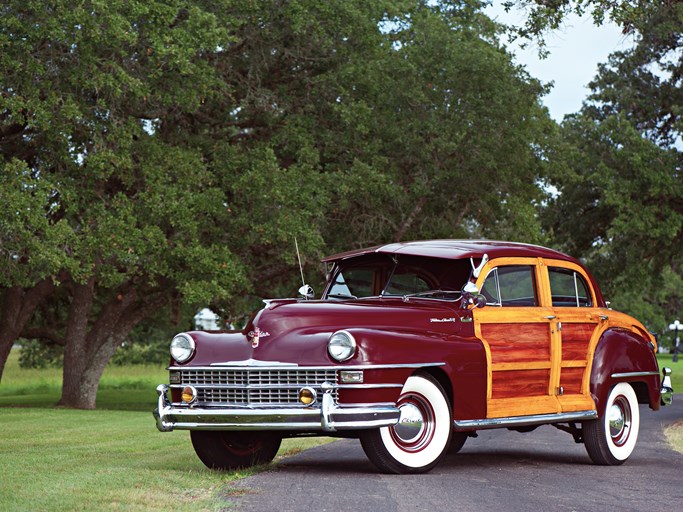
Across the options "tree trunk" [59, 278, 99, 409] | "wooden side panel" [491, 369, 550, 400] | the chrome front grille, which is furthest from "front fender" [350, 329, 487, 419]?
"tree trunk" [59, 278, 99, 409]

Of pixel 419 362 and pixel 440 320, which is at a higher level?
pixel 440 320

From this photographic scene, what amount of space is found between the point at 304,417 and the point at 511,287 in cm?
290

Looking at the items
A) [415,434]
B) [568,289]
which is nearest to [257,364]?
[415,434]

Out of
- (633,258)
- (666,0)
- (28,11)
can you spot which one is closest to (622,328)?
(666,0)

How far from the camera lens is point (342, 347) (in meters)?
9.75

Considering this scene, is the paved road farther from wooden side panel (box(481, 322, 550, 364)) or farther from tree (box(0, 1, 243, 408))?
tree (box(0, 1, 243, 408))

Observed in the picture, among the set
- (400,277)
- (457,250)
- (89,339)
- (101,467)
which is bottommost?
(101,467)

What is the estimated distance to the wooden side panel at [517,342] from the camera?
1098 centimetres

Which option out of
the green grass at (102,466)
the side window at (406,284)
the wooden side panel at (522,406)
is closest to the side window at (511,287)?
the side window at (406,284)

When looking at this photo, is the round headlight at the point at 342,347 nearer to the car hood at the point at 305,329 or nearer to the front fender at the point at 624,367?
the car hood at the point at 305,329

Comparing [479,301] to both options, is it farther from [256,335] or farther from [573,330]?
[256,335]

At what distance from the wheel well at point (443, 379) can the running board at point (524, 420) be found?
242 mm

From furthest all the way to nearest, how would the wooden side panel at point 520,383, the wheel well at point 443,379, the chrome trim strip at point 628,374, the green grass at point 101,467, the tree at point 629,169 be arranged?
1. the tree at point 629,169
2. the chrome trim strip at point 628,374
3. the wooden side panel at point 520,383
4. the wheel well at point 443,379
5. the green grass at point 101,467

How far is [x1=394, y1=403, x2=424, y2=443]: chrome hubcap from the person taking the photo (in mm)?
10055
